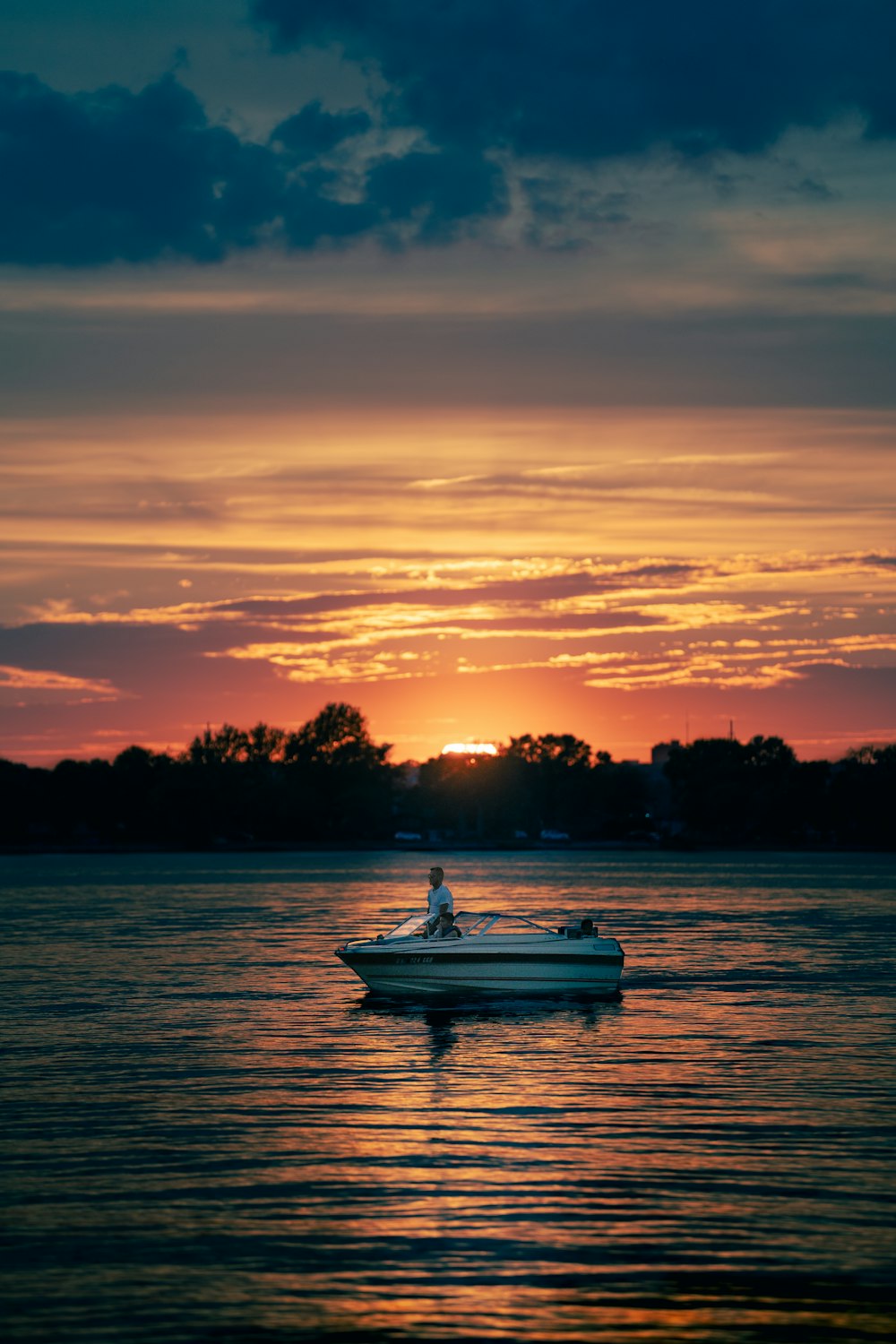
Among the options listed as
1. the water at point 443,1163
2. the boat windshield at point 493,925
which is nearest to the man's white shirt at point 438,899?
the boat windshield at point 493,925

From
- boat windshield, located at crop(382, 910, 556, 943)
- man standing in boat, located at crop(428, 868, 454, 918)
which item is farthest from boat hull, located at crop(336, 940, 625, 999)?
man standing in boat, located at crop(428, 868, 454, 918)

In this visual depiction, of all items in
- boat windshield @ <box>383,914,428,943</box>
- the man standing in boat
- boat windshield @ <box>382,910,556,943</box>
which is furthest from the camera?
boat windshield @ <box>383,914,428,943</box>

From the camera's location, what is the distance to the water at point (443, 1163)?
16031mm

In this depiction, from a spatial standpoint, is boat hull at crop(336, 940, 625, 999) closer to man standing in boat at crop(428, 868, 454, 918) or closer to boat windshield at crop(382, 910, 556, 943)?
boat windshield at crop(382, 910, 556, 943)

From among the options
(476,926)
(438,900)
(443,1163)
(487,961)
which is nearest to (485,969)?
(487,961)

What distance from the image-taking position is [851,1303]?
53.0 ft

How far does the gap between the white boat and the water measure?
83 centimetres

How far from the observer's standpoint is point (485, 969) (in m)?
42.9

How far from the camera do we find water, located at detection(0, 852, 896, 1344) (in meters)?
16.0

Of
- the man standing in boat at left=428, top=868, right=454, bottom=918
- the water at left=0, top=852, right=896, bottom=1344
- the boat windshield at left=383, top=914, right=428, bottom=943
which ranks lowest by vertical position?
the water at left=0, top=852, right=896, bottom=1344

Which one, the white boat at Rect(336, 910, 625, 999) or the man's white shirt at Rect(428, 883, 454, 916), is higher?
the man's white shirt at Rect(428, 883, 454, 916)

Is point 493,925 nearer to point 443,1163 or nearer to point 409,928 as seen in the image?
point 409,928

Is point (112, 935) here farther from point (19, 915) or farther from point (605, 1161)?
point (605, 1161)

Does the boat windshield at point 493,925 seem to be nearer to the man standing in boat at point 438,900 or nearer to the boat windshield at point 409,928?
the man standing in boat at point 438,900
